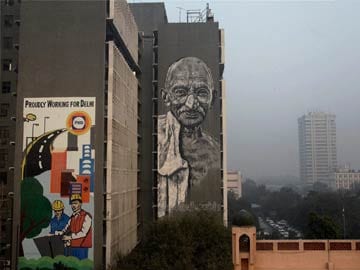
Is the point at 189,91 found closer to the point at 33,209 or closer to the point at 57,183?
the point at 57,183

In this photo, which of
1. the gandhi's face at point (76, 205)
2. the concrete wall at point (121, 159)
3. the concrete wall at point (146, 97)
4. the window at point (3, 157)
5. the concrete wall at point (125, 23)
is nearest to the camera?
the gandhi's face at point (76, 205)

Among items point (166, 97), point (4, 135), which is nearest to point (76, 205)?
point (4, 135)

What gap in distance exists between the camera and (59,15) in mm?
21719

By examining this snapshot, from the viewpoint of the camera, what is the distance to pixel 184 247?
70.3ft

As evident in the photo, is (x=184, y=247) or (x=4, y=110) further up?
(x=4, y=110)

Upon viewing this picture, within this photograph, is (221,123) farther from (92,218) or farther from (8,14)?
(8,14)

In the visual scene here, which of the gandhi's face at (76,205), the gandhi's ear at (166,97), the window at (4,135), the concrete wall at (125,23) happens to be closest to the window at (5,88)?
the window at (4,135)

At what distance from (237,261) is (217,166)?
16.0 m

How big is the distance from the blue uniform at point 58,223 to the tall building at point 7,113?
3.80 m

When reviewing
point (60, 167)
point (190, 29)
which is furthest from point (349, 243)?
point (190, 29)

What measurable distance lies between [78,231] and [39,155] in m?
4.23

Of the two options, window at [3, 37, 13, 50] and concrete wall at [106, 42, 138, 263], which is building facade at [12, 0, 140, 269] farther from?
window at [3, 37, 13, 50]

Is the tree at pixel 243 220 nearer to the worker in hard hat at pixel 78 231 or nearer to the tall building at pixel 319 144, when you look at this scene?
the worker in hard hat at pixel 78 231

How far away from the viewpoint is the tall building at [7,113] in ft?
79.4
